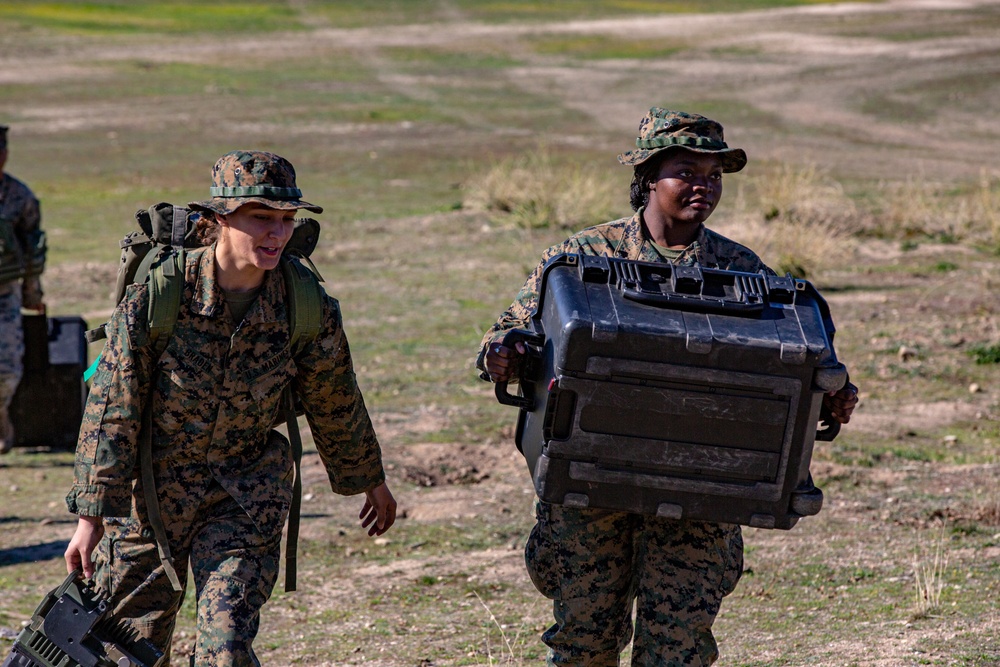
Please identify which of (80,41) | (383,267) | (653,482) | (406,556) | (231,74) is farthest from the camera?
(80,41)

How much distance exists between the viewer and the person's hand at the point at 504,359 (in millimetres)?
4016

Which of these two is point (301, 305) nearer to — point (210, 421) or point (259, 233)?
point (259, 233)

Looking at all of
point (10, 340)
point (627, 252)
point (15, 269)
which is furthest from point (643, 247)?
point (10, 340)

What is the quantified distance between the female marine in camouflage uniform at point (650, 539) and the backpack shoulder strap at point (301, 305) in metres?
0.51

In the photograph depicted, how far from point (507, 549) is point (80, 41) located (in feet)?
112

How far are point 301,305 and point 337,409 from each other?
0.37 meters

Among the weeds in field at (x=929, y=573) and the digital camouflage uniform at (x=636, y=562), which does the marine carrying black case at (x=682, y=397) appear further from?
the weeds in field at (x=929, y=573)

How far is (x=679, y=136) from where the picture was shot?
4250mm

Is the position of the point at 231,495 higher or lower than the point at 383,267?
higher

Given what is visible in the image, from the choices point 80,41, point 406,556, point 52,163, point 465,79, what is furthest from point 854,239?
point 80,41

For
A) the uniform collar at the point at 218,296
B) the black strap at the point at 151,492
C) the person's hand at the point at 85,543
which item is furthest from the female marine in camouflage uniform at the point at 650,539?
the person's hand at the point at 85,543

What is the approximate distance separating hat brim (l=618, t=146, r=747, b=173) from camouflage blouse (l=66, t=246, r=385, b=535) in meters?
1.02

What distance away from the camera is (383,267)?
14.3 m

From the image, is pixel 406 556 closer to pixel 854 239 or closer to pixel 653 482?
pixel 653 482
